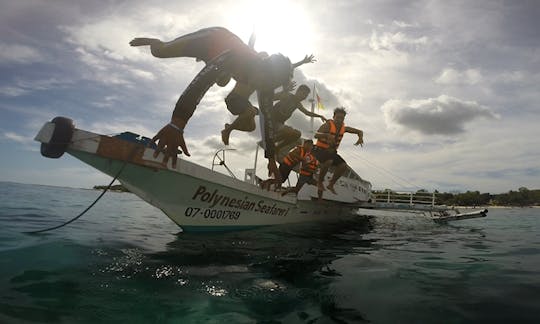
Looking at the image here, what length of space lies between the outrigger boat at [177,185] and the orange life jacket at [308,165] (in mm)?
905

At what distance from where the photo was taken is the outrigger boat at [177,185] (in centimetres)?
411

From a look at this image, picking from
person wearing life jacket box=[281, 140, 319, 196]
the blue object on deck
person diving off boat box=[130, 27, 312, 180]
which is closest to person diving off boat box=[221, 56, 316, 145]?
person diving off boat box=[130, 27, 312, 180]

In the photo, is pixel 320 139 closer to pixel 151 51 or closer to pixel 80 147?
pixel 151 51

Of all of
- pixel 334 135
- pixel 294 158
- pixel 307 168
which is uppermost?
pixel 334 135

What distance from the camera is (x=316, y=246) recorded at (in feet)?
20.5

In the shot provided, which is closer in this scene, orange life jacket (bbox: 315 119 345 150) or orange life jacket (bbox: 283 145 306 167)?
orange life jacket (bbox: 315 119 345 150)

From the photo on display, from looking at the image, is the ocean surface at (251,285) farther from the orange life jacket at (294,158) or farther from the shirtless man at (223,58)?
the orange life jacket at (294,158)

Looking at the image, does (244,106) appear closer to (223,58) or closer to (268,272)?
(223,58)

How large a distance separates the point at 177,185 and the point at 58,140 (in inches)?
99.8

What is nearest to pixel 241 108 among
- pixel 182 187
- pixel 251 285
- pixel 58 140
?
pixel 182 187

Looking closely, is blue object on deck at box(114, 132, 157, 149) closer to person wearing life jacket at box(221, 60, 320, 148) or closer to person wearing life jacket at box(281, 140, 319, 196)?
person wearing life jacket at box(221, 60, 320, 148)

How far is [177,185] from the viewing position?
6.06 metres

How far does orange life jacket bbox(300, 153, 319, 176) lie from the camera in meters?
9.48

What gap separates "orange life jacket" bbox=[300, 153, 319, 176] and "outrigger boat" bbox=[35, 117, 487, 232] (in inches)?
35.6
